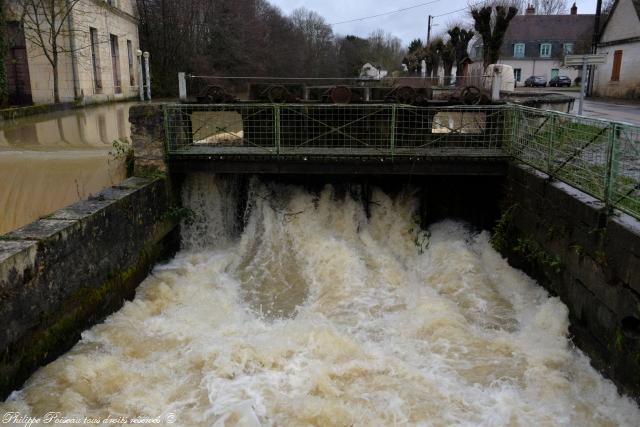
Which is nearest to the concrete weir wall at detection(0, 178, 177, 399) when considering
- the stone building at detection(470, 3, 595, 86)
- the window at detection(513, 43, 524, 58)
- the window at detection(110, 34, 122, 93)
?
the window at detection(110, 34, 122, 93)

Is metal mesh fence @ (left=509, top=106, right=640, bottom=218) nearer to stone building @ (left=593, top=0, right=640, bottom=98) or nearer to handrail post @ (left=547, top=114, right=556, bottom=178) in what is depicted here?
handrail post @ (left=547, top=114, right=556, bottom=178)

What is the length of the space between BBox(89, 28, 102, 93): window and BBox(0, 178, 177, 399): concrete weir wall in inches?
753

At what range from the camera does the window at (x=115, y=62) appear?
2875cm

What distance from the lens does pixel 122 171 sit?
368 inches

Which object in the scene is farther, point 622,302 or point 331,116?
point 331,116

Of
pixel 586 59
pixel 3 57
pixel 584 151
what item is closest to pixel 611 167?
pixel 584 151

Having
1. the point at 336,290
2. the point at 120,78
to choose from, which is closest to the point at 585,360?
the point at 336,290

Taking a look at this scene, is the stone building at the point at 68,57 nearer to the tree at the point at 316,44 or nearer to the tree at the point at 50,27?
the tree at the point at 50,27

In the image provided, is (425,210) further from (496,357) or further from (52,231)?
(52,231)

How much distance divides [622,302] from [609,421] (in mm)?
1112

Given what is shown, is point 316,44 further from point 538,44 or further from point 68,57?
point 68,57

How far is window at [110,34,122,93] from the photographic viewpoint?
94.3 feet

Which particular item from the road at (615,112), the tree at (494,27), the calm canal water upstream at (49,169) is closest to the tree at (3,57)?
the calm canal water upstream at (49,169)

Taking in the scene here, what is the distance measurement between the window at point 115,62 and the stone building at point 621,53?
2667 cm
